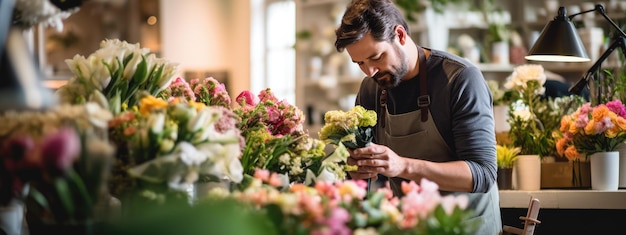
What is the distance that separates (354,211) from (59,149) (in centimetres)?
50

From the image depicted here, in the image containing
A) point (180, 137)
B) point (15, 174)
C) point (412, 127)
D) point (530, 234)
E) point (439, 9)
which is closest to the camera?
point (15, 174)

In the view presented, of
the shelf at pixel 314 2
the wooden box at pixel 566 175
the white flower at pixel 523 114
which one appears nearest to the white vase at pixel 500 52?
the shelf at pixel 314 2

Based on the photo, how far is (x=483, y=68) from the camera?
8.42 m

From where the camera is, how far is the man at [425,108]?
305 centimetres

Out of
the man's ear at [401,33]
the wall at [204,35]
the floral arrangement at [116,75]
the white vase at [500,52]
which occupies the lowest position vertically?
the floral arrangement at [116,75]

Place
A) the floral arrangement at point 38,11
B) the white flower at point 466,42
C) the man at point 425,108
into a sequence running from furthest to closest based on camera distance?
1. the white flower at point 466,42
2. the man at point 425,108
3. the floral arrangement at point 38,11

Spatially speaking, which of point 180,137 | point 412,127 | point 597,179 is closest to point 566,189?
point 597,179

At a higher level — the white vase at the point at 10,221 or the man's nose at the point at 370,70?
the man's nose at the point at 370,70

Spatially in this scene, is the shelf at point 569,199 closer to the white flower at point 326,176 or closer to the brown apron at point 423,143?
the brown apron at point 423,143

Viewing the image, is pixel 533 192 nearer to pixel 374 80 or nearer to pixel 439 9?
pixel 374 80

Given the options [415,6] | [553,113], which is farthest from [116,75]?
[415,6]

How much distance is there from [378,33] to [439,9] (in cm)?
535

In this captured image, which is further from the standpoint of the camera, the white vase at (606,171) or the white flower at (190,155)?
the white vase at (606,171)

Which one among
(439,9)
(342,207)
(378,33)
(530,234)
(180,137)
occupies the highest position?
(439,9)
